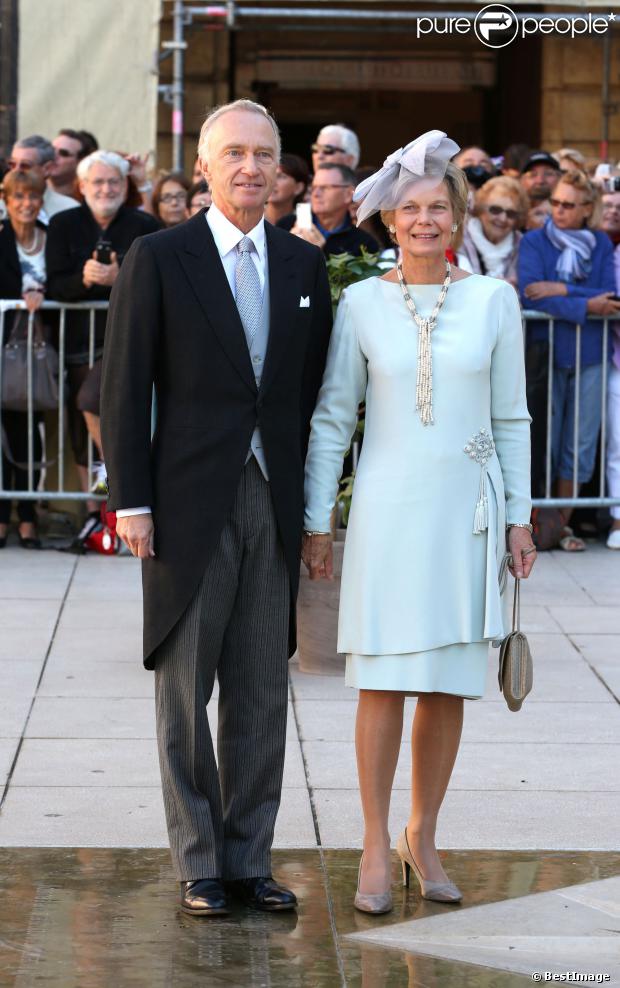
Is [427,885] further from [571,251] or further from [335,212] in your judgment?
[571,251]

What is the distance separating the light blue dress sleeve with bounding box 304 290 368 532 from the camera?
15.2 feet

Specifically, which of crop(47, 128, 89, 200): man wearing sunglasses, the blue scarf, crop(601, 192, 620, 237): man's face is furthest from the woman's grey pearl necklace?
crop(47, 128, 89, 200): man wearing sunglasses

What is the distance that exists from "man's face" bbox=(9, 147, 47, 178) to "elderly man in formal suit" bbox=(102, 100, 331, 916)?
18.6 ft

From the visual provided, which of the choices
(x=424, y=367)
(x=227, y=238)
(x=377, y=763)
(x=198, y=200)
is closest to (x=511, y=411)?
(x=424, y=367)

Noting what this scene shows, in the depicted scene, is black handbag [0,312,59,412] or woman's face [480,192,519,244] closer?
black handbag [0,312,59,412]

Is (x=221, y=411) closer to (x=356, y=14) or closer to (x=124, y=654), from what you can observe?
(x=124, y=654)

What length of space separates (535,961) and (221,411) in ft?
5.10

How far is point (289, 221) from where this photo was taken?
384 inches

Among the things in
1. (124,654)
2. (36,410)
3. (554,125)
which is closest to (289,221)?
(36,410)

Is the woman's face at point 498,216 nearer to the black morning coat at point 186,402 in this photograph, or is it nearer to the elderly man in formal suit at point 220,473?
the elderly man in formal suit at point 220,473

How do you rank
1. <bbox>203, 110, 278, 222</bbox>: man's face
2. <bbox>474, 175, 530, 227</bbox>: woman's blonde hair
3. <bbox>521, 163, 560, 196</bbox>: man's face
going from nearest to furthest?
<bbox>203, 110, 278, 222</bbox>: man's face < <bbox>474, 175, 530, 227</bbox>: woman's blonde hair < <bbox>521, 163, 560, 196</bbox>: man's face

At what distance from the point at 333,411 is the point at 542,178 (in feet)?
24.7

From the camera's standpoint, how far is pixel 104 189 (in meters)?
9.63

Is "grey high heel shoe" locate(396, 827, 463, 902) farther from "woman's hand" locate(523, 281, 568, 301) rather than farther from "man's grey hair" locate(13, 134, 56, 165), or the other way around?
"man's grey hair" locate(13, 134, 56, 165)
